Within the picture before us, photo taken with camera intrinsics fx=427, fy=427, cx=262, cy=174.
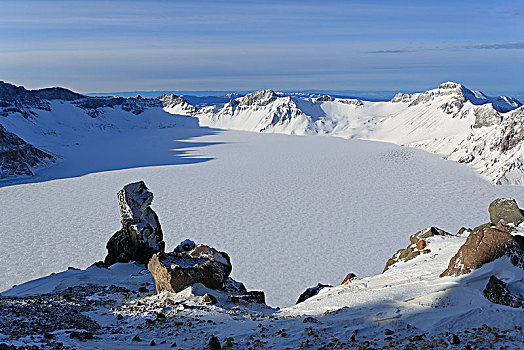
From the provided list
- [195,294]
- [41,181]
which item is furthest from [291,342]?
[41,181]

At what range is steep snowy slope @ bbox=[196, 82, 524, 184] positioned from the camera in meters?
56.7

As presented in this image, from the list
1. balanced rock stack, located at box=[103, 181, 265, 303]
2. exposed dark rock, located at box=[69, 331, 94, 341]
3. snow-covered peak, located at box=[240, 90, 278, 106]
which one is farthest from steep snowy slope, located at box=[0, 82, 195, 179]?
exposed dark rock, located at box=[69, 331, 94, 341]

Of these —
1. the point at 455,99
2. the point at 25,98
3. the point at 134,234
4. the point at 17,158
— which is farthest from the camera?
the point at 25,98

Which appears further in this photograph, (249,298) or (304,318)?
(249,298)

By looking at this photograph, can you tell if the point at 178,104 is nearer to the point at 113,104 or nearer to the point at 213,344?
the point at 113,104

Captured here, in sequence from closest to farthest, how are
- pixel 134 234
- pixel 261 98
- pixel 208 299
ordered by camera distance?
pixel 208 299 → pixel 134 234 → pixel 261 98

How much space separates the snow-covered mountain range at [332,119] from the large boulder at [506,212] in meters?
29.7

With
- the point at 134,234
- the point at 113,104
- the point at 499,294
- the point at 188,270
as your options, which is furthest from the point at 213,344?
the point at 113,104

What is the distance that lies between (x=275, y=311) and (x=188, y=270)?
326 centimetres

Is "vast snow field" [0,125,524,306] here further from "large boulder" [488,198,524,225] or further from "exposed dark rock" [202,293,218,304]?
"exposed dark rock" [202,293,218,304]

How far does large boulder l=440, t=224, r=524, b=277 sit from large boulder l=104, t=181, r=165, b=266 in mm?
14066

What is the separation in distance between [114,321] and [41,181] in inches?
1842

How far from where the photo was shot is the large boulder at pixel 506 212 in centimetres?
1977

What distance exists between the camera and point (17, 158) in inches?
2322
